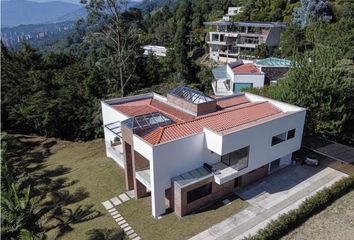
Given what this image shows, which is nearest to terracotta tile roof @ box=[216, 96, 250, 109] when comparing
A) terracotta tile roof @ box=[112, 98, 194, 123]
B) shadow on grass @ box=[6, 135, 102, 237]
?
terracotta tile roof @ box=[112, 98, 194, 123]

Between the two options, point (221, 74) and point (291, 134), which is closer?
point (291, 134)

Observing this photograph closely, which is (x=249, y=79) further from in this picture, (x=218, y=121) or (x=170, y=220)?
(x=170, y=220)

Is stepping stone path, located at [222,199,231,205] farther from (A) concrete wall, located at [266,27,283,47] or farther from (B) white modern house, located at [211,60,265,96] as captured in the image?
(A) concrete wall, located at [266,27,283,47]

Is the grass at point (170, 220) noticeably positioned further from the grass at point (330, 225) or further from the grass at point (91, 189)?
the grass at point (330, 225)

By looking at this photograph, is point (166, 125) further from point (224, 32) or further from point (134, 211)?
point (224, 32)

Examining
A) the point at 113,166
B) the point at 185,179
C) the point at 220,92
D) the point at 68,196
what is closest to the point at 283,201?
the point at 185,179

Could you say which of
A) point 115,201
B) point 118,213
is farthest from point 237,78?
point 118,213
